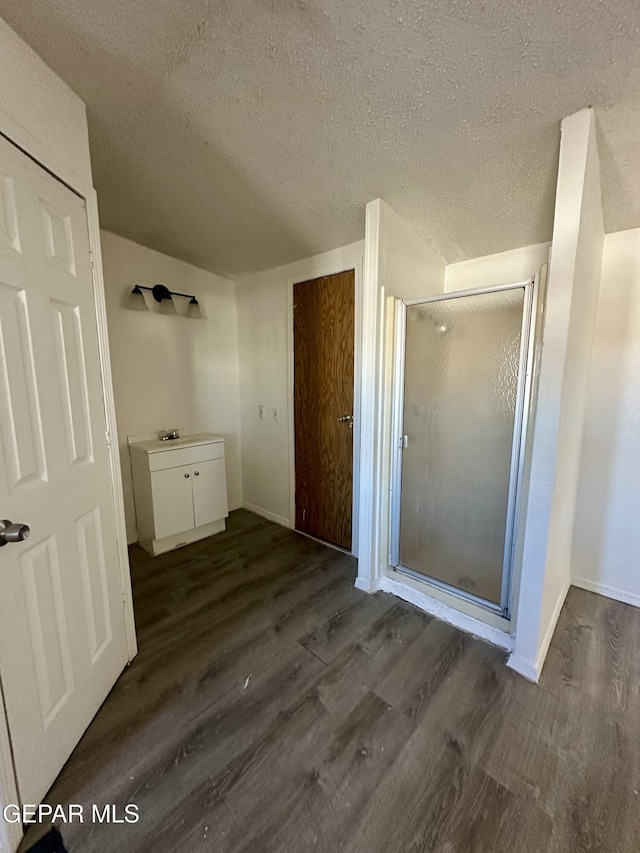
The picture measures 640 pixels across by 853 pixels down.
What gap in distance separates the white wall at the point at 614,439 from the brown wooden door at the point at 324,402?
154cm

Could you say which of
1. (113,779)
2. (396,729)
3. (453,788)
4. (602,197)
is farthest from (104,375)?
(602,197)

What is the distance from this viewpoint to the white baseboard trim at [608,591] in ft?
6.79

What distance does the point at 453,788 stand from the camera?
1.11m

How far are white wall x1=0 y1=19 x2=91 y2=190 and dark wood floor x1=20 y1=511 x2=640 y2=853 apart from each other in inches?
80.8

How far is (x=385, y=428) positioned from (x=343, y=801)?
5.19 ft

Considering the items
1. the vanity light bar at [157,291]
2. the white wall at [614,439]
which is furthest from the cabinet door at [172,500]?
the white wall at [614,439]

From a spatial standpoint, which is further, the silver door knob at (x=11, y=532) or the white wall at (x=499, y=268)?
the white wall at (x=499, y=268)

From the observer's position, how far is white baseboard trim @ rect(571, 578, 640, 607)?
2.07 meters

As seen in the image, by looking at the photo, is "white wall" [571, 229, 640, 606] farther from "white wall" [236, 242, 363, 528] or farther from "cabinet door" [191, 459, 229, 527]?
"cabinet door" [191, 459, 229, 527]

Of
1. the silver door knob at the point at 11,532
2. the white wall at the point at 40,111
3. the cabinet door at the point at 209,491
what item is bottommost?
the cabinet door at the point at 209,491

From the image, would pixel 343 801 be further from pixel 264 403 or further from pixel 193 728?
pixel 264 403

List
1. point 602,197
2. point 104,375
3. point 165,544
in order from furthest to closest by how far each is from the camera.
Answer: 1. point 165,544
2. point 602,197
3. point 104,375

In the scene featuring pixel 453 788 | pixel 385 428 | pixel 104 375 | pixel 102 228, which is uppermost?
pixel 102 228

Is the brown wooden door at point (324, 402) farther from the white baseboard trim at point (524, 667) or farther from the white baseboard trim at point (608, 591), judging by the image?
the white baseboard trim at point (608, 591)
